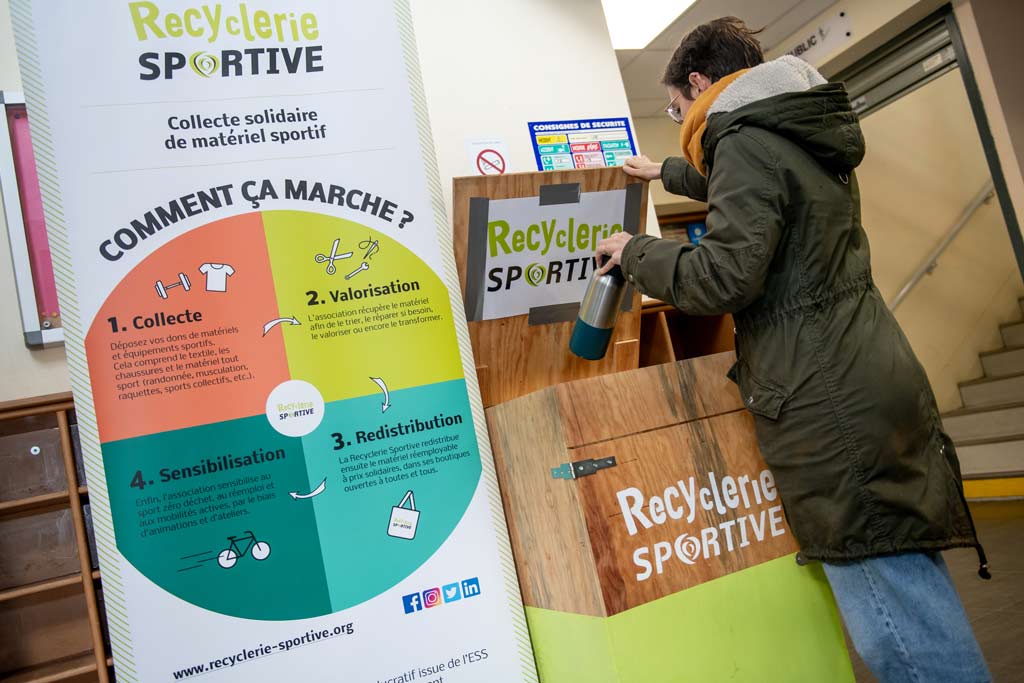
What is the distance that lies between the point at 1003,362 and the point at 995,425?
0.84 meters

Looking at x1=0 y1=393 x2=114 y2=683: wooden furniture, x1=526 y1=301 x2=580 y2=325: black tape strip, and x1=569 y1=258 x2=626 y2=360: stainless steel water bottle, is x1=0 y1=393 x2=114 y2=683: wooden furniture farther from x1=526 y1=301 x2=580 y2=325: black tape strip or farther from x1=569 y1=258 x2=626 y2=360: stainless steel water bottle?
x1=569 y1=258 x2=626 y2=360: stainless steel water bottle

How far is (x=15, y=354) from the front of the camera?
10.2 ft

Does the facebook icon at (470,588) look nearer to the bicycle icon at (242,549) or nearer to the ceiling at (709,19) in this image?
the bicycle icon at (242,549)

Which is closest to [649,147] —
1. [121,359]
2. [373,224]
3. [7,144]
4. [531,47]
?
[531,47]

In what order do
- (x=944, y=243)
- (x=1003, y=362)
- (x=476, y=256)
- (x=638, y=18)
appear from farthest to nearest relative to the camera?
(x=944, y=243) → (x=1003, y=362) → (x=638, y=18) → (x=476, y=256)

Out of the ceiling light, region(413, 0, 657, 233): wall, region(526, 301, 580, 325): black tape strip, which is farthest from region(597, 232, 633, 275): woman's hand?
the ceiling light

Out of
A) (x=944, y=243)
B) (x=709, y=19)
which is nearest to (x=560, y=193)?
(x=709, y=19)

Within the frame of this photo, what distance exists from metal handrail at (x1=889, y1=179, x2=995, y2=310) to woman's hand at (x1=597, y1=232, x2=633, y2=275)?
17.1ft

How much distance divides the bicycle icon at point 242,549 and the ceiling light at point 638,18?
3387 mm

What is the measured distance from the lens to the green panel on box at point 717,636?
1415 mm

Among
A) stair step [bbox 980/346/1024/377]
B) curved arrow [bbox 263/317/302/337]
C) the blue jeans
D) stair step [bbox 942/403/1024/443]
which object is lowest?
stair step [bbox 942/403/1024/443]

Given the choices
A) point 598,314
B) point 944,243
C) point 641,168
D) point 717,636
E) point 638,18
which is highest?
point 638,18

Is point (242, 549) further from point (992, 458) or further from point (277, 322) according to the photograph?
point (992, 458)

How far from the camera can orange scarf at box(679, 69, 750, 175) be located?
58.5 inches
